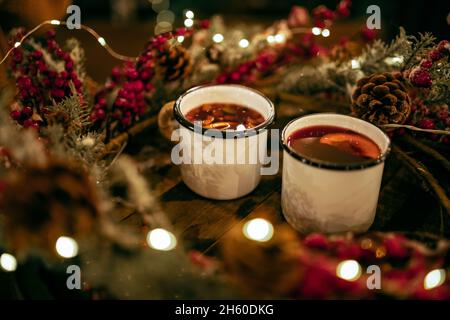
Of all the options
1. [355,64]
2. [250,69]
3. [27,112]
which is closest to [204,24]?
[250,69]

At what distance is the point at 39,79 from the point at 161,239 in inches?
18.3

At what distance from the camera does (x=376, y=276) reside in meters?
0.75

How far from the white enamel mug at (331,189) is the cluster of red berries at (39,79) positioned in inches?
17.1

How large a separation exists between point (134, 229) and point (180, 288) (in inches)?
7.9

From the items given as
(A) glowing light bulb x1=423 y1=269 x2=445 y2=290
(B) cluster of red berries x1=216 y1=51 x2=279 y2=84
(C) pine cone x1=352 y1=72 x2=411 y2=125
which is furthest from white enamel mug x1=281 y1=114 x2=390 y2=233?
(B) cluster of red berries x1=216 y1=51 x2=279 y2=84

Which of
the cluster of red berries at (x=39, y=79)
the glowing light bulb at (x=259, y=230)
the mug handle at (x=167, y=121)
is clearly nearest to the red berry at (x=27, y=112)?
the cluster of red berries at (x=39, y=79)

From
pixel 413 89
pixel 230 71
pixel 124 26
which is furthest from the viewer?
pixel 124 26

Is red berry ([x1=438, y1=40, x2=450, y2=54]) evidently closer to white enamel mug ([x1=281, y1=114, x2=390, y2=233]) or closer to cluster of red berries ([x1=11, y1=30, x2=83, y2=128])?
white enamel mug ([x1=281, y1=114, x2=390, y2=233])

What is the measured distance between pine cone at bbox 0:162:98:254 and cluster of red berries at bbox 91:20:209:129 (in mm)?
364

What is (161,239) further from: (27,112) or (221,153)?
(27,112)

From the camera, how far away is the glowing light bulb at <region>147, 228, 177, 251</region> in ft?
→ 2.52

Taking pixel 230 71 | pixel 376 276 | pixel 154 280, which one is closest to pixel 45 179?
pixel 154 280
